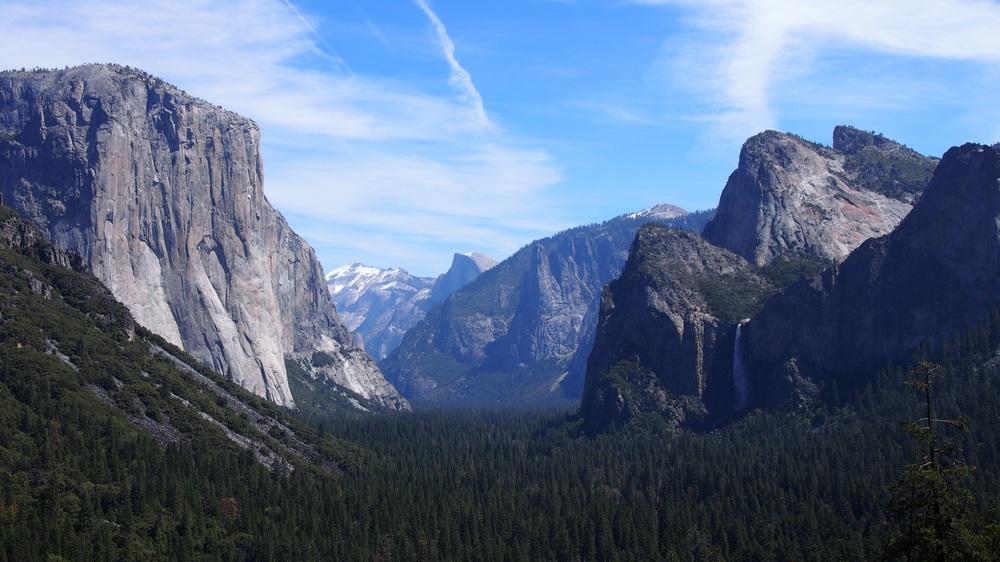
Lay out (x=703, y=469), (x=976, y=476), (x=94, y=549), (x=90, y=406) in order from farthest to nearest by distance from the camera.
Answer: (x=703, y=469) < (x=90, y=406) < (x=976, y=476) < (x=94, y=549)

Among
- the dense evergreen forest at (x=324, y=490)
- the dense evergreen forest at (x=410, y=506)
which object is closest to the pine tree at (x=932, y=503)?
the dense evergreen forest at (x=324, y=490)

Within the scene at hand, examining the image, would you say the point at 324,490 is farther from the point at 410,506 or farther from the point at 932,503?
the point at 932,503

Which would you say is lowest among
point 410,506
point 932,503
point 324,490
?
point 410,506

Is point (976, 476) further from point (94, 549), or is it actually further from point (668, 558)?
point (94, 549)

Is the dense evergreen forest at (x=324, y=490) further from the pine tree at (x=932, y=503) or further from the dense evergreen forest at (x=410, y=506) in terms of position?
the pine tree at (x=932, y=503)

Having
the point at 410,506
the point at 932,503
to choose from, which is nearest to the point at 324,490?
the point at 410,506

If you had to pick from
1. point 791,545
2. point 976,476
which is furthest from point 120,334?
point 976,476

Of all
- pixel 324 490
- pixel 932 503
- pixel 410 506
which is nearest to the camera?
pixel 932 503

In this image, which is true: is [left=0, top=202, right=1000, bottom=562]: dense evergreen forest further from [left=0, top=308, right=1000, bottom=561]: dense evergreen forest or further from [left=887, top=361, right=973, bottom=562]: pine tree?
[left=887, top=361, right=973, bottom=562]: pine tree
